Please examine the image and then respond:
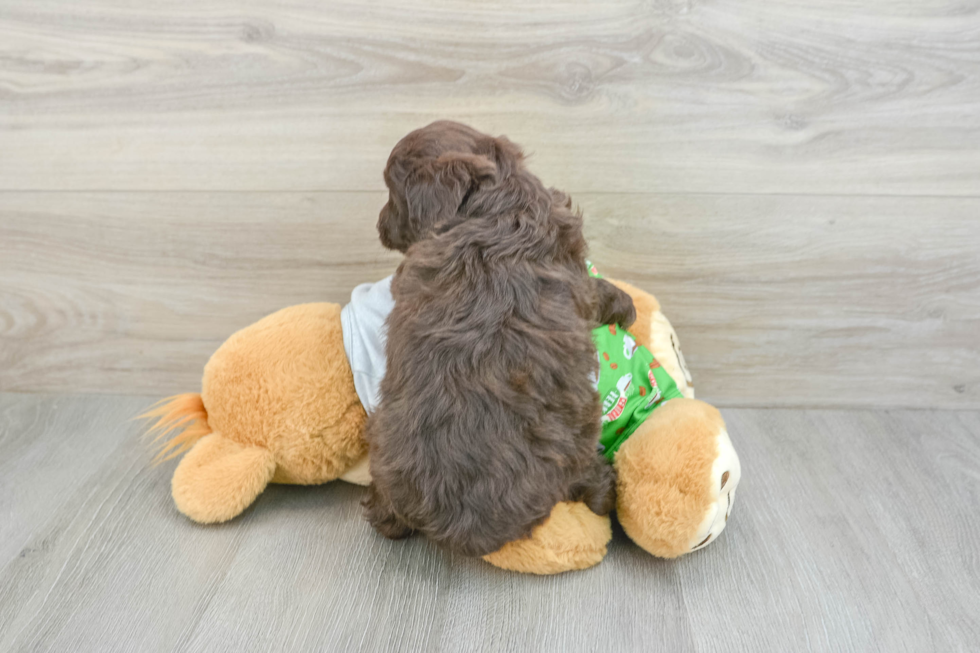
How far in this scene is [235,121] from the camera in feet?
3.39

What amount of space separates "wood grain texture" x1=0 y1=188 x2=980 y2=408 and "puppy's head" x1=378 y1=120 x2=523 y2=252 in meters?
0.32

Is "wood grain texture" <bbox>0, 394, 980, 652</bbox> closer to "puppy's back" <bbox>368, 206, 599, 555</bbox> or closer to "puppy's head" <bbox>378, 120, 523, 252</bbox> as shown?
"puppy's back" <bbox>368, 206, 599, 555</bbox>

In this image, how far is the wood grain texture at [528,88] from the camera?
965 millimetres

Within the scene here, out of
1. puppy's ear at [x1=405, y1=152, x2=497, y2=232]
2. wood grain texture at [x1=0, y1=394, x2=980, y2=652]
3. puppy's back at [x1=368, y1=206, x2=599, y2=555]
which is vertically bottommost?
wood grain texture at [x1=0, y1=394, x2=980, y2=652]

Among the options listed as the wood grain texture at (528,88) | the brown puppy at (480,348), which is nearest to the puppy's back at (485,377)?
the brown puppy at (480,348)

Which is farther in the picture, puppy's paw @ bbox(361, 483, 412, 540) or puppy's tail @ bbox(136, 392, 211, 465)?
puppy's tail @ bbox(136, 392, 211, 465)

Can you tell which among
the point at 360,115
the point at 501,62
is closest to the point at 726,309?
the point at 501,62

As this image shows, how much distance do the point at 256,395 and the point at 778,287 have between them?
841 mm

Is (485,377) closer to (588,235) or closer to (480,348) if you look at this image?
(480,348)

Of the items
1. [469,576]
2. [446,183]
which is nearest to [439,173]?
[446,183]

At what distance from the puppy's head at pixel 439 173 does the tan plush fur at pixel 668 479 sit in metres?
0.38

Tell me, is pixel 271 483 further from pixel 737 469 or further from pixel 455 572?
pixel 737 469

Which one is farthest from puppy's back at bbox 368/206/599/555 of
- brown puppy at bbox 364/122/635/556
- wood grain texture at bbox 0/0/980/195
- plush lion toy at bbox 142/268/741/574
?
wood grain texture at bbox 0/0/980/195

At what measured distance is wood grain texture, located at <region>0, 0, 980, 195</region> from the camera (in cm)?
96
